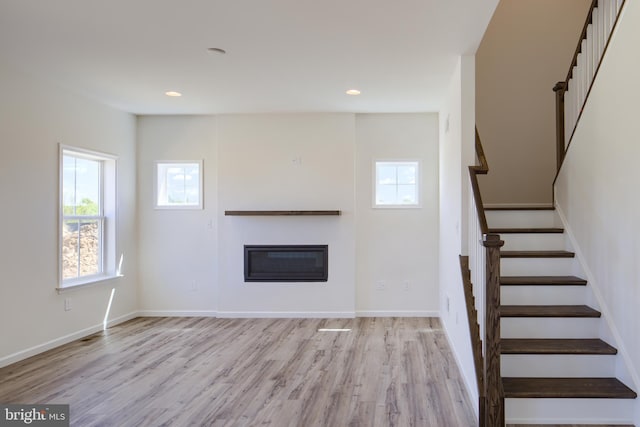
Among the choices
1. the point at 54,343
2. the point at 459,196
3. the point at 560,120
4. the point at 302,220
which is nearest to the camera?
the point at 459,196

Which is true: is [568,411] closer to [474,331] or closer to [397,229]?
[474,331]

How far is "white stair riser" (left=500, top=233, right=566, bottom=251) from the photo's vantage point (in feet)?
12.9

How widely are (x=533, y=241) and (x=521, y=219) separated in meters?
0.38

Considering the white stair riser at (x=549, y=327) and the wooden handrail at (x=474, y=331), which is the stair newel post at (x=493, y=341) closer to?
the wooden handrail at (x=474, y=331)

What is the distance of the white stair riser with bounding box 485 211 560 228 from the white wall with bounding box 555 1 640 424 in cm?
49

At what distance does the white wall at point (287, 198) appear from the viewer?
5941mm

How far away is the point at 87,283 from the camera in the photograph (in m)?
5.07

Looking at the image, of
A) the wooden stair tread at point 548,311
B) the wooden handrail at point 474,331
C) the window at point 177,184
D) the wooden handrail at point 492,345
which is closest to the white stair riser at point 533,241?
the wooden handrail at point 474,331

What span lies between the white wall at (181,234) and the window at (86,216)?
0.56 m

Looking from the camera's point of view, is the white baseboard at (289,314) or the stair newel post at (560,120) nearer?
the stair newel post at (560,120)

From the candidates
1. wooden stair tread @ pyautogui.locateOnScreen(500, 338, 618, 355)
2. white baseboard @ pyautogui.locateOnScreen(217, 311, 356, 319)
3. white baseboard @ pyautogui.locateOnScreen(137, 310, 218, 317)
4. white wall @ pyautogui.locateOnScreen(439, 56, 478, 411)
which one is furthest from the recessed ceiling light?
white baseboard @ pyautogui.locateOnScreen(137, 310, 218, 317)

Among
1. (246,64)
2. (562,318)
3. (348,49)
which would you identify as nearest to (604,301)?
(562,318)

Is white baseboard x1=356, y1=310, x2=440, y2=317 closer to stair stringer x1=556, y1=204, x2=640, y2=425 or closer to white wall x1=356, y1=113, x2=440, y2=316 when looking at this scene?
white wall x1=356, y1=113, x2=440, y2=316

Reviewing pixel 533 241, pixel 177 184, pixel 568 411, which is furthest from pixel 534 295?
pixel 177 184
